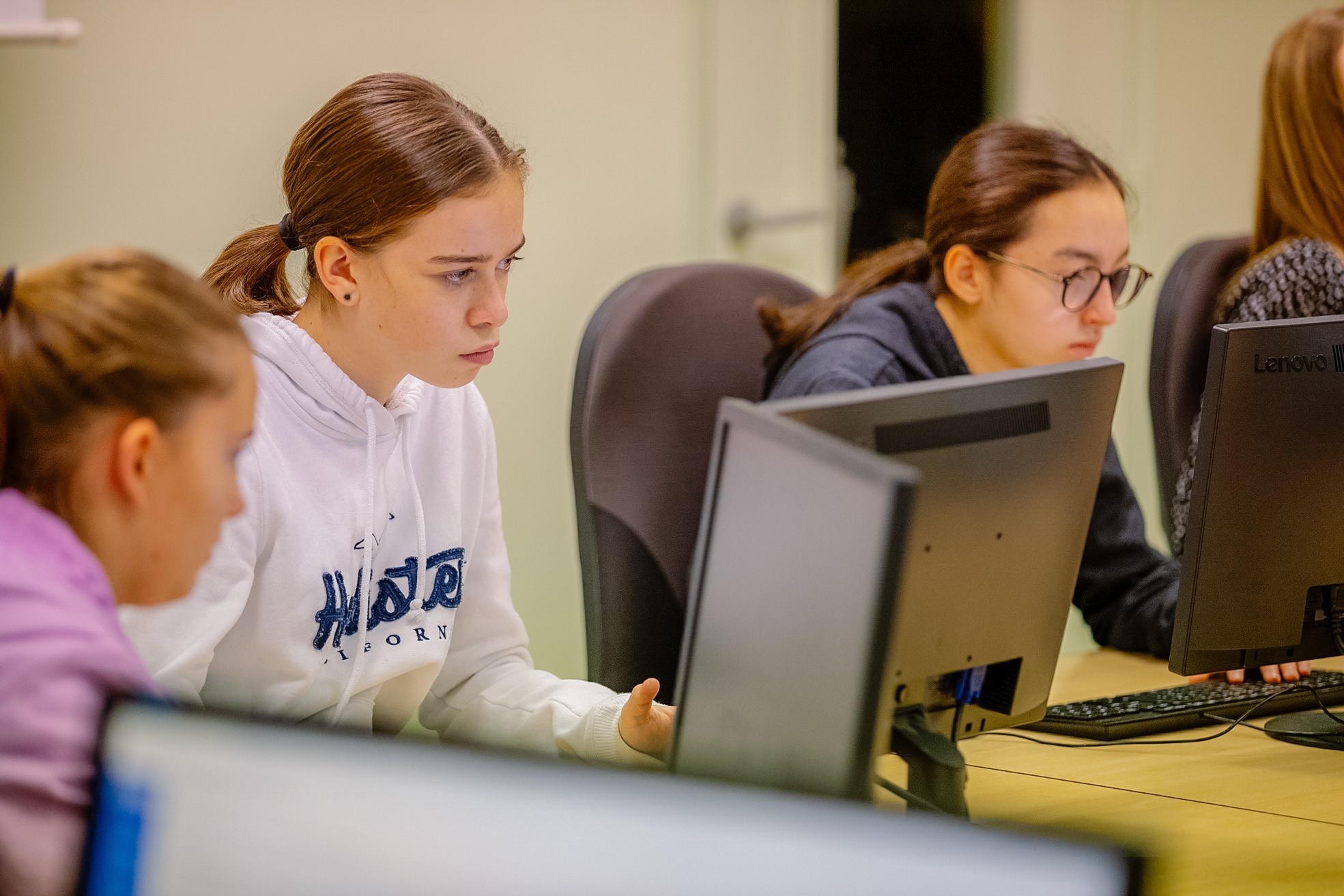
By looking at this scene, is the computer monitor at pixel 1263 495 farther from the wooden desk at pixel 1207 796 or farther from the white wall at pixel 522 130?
the white wall at pixel 522 130

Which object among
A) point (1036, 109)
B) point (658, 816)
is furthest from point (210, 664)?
point (1036, 109)

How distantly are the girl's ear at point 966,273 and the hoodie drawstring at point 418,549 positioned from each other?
83 cm

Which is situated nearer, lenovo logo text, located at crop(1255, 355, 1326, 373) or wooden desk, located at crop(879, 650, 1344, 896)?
wooden desk, located at crop(879, 650, 1344, 896)

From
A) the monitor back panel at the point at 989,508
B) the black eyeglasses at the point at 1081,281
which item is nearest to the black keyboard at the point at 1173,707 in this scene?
the monitor back panel at the point at 989,508

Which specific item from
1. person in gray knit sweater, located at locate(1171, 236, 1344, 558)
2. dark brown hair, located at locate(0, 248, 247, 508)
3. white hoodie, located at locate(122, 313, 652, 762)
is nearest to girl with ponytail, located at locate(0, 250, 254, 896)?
dark brown hair, located at locate(0, 248, 247, 508)

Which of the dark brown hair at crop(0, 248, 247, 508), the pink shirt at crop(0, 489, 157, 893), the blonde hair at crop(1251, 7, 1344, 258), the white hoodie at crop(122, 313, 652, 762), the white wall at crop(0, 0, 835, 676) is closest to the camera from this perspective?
the pink shirt at crop(0, 489, 157, 893)

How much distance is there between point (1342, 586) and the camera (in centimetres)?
131

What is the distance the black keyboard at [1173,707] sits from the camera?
1.35 m

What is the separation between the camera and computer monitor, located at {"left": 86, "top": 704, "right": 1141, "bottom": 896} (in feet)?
1.63

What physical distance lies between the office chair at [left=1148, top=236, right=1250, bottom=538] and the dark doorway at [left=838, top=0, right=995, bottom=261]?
0.70m

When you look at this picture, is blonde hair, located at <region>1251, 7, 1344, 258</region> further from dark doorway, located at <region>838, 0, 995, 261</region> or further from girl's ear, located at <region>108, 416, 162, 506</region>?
girl's ear, located at <region>108, 416, 162, 506</region>

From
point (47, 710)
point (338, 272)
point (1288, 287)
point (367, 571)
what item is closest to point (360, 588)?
point (367, 571)

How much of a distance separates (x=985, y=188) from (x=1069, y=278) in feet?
0.53

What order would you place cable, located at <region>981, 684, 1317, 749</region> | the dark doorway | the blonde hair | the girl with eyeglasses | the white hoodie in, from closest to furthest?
1. the white hoodie
2. cable, located at <region>981, 684, 1317, 749</region>
3. the girl with eyeglasses
4. the blonde hair
5. the dark doorway
